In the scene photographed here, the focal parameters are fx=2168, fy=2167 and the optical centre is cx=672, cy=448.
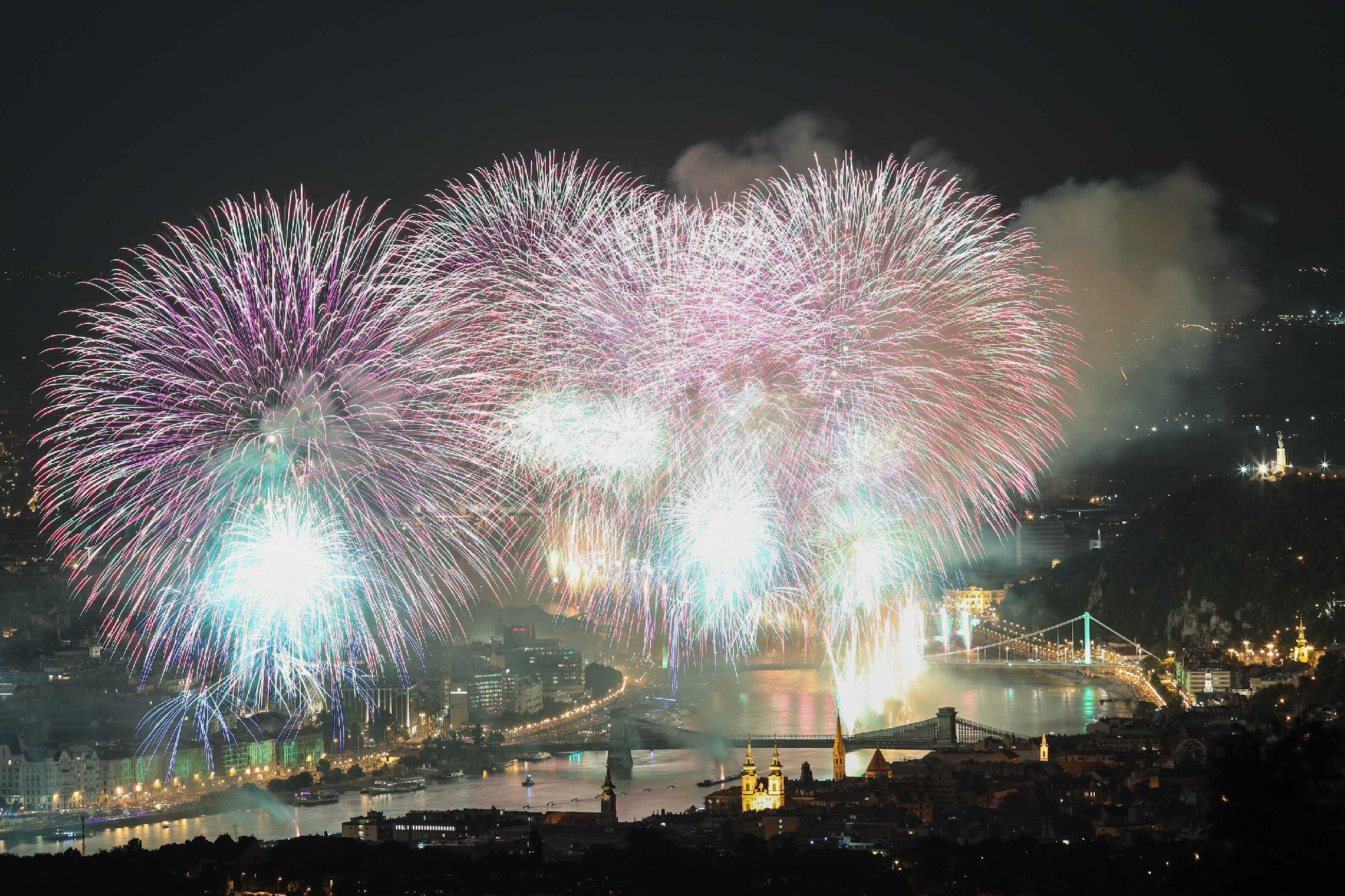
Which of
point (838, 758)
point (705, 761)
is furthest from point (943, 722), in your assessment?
point (838, 758)

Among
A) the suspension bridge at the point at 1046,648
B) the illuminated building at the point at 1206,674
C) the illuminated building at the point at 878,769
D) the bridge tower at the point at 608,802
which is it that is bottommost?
the bridge tower at the point at 608,802

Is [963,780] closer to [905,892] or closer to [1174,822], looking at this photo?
[1174,822]

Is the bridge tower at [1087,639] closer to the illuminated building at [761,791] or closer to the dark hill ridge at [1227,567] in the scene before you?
the dark hill ridge at [1227,567]

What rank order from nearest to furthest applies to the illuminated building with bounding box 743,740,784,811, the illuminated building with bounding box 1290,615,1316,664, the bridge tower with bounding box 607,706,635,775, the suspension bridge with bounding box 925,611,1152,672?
the illuminated building with bounding box 743,740,784,811 < the bridge tower with bounding box 607,706,635,775 < the illuminated building with bounding box 1290,615,1316,664 < the suspension bridge with bounding box 925,611,1152,672

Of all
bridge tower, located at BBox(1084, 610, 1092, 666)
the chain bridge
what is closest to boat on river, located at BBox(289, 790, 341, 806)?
the chain bridge

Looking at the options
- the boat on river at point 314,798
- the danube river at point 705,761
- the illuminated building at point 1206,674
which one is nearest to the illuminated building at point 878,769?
the danube river at point 705,761

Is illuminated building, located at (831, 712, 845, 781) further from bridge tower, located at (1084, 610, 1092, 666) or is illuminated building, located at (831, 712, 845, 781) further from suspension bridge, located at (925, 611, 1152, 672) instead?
bridge tower, located at (1084, 610, 1092, 666)

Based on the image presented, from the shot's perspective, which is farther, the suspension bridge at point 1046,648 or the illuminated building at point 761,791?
the suspension bridge at point 1046,648
